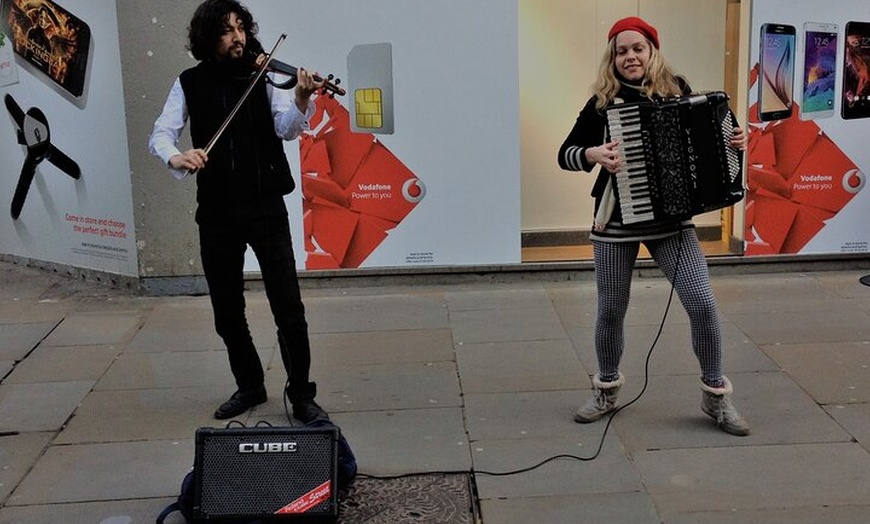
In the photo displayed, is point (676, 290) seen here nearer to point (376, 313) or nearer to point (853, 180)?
point (376, 313)

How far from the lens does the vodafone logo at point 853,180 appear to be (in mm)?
7082

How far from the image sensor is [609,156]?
13.3 ft

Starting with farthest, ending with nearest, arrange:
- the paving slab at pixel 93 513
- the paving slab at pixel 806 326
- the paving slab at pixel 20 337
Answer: the paving slab at pixel 20 337
the paving slab at pixel 806 326
the paving slab at pixel 93 513

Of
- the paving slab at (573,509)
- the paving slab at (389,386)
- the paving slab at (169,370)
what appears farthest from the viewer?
the paving slab at (169,370)

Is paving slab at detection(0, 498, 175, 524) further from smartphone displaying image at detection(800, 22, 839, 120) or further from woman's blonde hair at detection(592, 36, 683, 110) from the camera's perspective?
smartphone displaying image at detection(800, 22, 839, 120)

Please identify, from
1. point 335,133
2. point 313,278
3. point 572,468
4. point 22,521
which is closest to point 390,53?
point 335,133

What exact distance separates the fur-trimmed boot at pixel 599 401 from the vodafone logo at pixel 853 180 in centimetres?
345

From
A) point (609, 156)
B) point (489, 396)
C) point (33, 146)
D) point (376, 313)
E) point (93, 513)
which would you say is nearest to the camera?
point (93, 513)

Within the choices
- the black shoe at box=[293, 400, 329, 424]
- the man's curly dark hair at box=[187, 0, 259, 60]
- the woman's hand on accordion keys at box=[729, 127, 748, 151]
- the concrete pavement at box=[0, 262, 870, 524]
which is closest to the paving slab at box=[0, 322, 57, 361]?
the concrete pavement at box=[0, 262, 870, 524]

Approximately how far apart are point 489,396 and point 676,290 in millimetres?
1163

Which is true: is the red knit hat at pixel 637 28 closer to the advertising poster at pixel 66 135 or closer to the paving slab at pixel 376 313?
the paving slab at pixel 376 313

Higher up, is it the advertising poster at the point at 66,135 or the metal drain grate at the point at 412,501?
the advertising poster at the point at 66,135

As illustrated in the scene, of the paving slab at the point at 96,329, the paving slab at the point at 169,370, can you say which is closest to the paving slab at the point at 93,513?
the paving slab at the point at 169,370

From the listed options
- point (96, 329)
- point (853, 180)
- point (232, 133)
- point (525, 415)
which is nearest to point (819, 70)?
point (853, 180)
